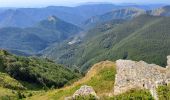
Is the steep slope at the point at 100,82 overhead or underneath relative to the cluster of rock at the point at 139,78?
underneath

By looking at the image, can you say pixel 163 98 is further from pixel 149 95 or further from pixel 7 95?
pixel 7 95

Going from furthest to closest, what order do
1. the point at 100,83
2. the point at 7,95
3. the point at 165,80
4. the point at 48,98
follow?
1. the point at 7,95
2. the point at 48,98
3. the point at 100,83
4. the point at 165,80

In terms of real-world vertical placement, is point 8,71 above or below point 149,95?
below

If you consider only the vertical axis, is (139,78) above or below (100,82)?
above

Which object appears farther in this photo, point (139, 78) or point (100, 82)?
point (100, 82)

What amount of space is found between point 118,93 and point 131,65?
18.3ft

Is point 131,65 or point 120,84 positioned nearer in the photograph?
point 120,84

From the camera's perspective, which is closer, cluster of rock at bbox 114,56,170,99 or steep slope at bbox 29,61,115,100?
cluster of rock at bbox 114,56,170,99

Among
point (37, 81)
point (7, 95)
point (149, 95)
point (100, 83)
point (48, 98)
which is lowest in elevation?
point (37, 81)

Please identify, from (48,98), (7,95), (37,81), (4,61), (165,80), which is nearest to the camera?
(165,80)

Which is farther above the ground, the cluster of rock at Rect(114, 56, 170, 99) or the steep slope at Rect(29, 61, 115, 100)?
the cluster of rock at Rect(114, 56, 170, 99)

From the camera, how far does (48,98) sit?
50094mm

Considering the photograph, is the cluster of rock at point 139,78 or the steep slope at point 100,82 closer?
the cluster of rock at point 139,78

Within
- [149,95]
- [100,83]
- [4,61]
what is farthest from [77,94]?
[4,61]
